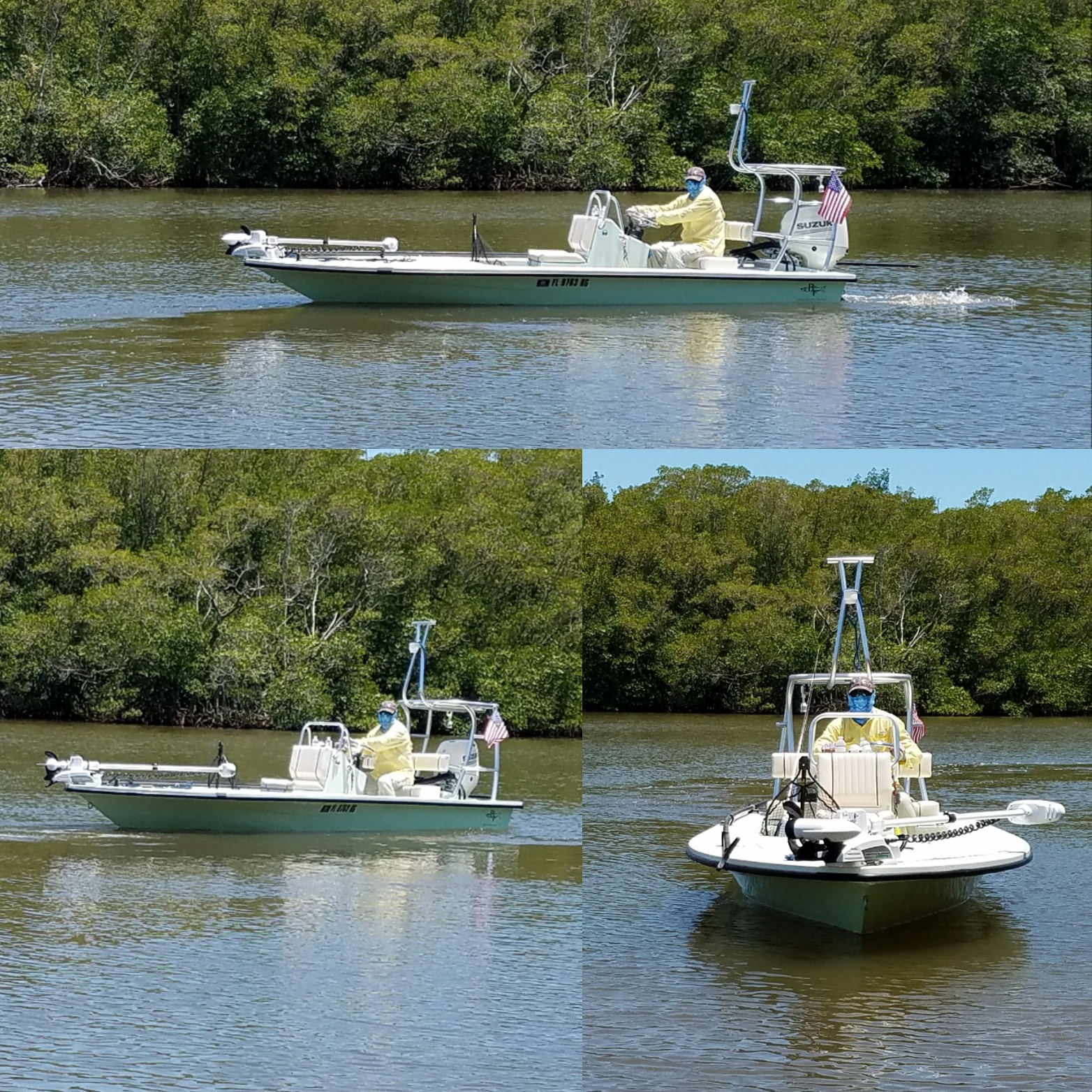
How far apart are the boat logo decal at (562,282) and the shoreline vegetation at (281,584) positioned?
16280mm

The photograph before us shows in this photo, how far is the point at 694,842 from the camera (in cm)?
1545

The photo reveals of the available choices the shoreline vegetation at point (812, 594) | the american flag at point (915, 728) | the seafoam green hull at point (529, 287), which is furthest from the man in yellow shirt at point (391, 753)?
the shoreline vegetation at point (812, 594)

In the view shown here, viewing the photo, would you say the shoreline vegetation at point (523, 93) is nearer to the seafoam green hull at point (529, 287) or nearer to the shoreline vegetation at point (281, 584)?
the shoreline vegetation at point (281, 584)

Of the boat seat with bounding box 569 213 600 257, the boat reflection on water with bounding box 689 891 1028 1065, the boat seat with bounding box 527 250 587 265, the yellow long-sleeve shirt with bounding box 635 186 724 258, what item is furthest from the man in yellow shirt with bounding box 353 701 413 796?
the yellow long-sleeve shirt with bounding box 635 186 724 258

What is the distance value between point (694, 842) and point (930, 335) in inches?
425

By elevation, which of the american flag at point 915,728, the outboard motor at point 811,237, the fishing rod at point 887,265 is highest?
the outboard motor at point 811,237

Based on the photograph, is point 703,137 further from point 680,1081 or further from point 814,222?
point 680,1081

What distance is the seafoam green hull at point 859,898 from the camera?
13.6 metres

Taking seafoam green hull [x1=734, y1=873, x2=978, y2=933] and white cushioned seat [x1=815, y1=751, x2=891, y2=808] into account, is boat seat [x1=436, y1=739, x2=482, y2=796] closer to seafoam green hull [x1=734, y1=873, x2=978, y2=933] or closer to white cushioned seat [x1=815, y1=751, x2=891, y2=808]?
white cushioned seat [x1=815, y1=751, x2=891, y2=808]

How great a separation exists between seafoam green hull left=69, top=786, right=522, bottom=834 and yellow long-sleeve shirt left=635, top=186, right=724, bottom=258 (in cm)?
854

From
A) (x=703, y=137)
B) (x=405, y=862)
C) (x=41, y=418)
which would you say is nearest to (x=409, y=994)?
(x=405, y=862)

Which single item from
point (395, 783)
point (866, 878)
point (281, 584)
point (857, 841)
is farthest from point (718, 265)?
point (281, 584)

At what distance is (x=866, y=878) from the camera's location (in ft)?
43.7

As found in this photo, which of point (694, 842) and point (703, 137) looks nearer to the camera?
point (694, 842)
